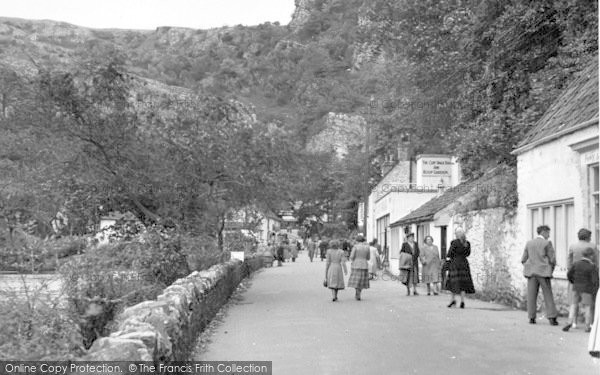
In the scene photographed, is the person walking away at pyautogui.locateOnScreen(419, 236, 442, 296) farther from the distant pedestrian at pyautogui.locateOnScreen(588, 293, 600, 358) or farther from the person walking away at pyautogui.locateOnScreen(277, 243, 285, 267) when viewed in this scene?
the person walking away at pyautogui.locateOnScreen(277, 243, 285, 267)

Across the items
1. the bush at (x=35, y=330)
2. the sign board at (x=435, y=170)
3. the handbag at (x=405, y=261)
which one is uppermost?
the sign board at (x=435, y=170)

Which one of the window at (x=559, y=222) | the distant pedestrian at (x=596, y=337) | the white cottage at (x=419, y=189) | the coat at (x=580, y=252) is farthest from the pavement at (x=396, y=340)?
the white cottage at (x=419, y=189)

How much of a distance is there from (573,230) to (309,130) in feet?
361

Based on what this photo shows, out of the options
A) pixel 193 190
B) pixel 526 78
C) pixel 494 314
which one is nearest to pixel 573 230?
pixel 494 314

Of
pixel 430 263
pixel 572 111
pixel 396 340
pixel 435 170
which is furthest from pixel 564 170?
pixel 435 170

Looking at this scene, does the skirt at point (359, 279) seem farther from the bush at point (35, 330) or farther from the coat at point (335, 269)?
the bush at point (35, 330)

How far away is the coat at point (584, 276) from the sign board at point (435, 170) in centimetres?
2457

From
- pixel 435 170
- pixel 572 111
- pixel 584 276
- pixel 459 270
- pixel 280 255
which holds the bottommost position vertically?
pixel 280 255

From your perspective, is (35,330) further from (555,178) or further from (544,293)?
(555,178)

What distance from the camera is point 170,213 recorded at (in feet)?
61.0

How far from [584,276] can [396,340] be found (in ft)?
9.86

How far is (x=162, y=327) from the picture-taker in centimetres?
729

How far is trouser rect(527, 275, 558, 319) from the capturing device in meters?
12.3

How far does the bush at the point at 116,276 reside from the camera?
31.9 feet
